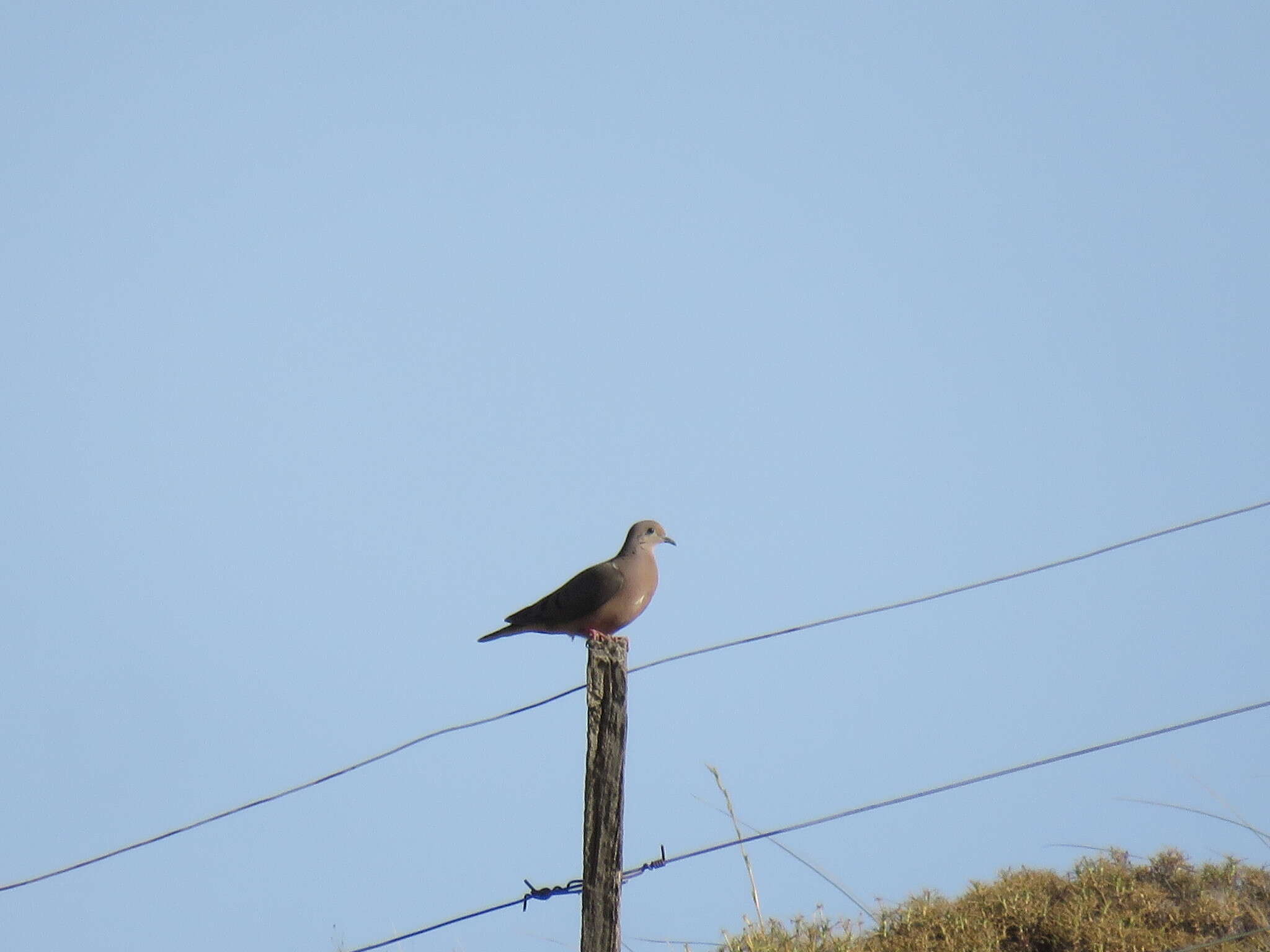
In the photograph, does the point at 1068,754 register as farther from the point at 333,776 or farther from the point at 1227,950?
the point at 333,776

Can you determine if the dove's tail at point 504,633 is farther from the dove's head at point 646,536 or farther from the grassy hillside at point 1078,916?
the grassy hillside at point 1078,916

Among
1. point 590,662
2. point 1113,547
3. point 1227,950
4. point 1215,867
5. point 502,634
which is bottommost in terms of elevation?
point 1227,950

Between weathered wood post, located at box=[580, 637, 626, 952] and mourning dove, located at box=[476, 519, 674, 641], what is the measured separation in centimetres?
209

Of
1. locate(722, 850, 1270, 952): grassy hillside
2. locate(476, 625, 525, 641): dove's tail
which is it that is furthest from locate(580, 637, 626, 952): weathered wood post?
locate(476, 625, 525, 641): dove's tail

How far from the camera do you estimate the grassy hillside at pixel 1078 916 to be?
7.09 m

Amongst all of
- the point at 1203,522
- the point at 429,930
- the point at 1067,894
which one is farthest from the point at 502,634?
the point at 1203,522

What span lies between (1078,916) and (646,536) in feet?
11.1

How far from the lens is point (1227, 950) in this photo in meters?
6.88

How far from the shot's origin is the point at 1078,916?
7.12m

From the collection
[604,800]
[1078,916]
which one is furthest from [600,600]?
[1078,916]

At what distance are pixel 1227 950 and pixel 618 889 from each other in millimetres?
3414

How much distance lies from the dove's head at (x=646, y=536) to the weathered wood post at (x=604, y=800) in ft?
9.56

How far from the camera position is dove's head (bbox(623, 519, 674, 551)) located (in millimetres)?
8648

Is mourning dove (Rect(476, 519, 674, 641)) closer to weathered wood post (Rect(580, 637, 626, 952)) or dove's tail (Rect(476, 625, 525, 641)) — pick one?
dove's tail (Rect(476, 625, 525, 641))
